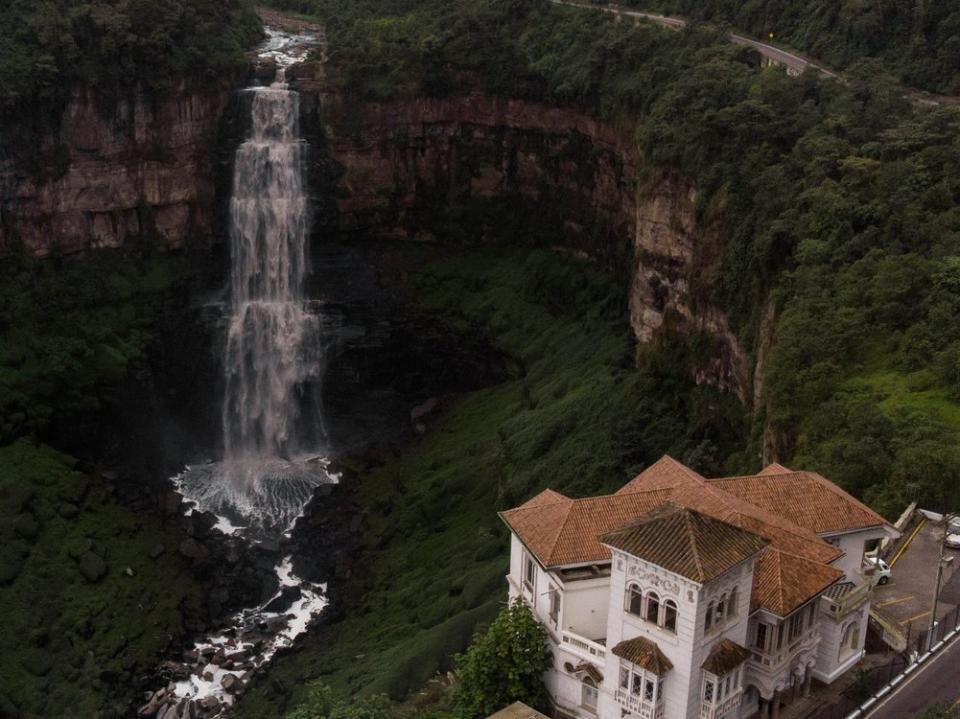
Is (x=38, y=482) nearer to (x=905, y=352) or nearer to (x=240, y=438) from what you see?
(x=240, y=438)

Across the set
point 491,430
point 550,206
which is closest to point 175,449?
point 491,430

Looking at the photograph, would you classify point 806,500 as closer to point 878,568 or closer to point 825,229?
point 878,568

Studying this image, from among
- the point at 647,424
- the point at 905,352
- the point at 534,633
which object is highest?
the point at 905,352

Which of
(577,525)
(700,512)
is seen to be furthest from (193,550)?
(700,512)

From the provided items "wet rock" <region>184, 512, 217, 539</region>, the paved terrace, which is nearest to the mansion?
the paved terrace

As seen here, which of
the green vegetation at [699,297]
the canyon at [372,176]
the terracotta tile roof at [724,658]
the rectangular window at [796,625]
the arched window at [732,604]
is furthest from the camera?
the canyon at [372,176]

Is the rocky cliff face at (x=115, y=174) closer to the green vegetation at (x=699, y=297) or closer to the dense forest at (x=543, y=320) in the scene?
the dense forest at (x=543, y=320)

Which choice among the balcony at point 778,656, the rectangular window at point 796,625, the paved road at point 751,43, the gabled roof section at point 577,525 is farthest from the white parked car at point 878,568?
the paved road at point 751,43

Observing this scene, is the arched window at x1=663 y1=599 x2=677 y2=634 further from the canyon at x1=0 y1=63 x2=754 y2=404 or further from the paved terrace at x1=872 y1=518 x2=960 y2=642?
the canyon at x1=0 y1=63 x2=754 y2=404
